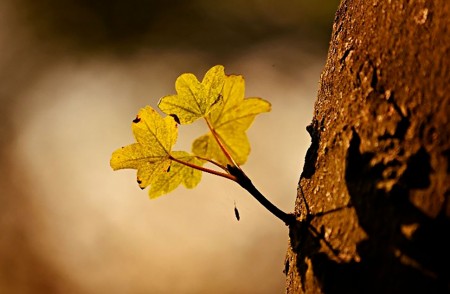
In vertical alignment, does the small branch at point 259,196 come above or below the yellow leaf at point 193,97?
below

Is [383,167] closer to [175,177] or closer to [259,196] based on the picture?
[259,196]

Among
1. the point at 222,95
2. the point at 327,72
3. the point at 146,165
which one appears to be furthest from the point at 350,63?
the point at 146,165

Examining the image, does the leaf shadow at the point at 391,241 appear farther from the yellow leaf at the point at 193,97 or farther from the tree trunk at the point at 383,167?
the yellow leaf at the point at 193,97

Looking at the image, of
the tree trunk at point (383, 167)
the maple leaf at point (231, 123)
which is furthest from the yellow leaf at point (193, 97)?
the tree trunk at point (383, 167)

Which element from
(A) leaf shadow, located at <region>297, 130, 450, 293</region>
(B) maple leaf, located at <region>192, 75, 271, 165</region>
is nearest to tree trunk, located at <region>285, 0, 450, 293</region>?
(A) leaf shadow, located at <region>297, 130, 450, 293</region>

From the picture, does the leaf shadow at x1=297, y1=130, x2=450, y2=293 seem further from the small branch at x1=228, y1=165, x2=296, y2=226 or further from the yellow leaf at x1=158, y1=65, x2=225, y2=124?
the yellow leaf at x1=158, y1=65, x2=225, y2=124
